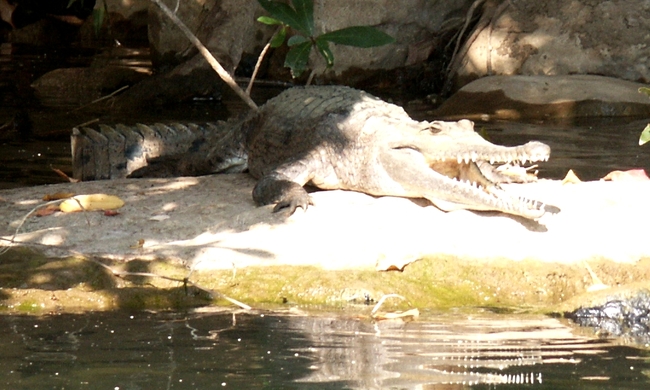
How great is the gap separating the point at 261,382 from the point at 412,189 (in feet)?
9.80

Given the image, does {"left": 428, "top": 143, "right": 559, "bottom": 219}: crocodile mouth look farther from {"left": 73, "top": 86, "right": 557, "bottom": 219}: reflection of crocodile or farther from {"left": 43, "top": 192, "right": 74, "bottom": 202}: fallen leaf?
{"left": 43, "top": 192, "right": 74, "bottom": 202}: fallen leaf

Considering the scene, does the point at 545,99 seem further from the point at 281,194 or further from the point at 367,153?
the point at 281,194

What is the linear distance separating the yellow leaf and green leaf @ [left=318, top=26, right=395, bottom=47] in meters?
1.95

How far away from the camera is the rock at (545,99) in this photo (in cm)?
1073

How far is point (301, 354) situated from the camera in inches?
154

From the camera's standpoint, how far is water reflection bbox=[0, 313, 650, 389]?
11.6 feet

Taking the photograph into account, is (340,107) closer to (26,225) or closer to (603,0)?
(26,225)

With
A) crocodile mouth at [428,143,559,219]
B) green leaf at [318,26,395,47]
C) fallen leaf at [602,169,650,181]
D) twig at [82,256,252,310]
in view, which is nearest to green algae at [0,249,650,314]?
twig at [82,256,252,310]

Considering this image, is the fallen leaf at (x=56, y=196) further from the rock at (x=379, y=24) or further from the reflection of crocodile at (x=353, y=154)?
the rock at (x=379, y=24)

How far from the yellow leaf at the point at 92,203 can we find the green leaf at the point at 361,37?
1.95 m

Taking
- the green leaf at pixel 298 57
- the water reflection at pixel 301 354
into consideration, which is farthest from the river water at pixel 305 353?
the green leaf at pixel 298 57

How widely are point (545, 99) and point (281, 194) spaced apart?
18.1ft

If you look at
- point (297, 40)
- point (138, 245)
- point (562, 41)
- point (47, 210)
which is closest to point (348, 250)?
point (138, 245)

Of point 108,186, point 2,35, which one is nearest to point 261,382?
point 108,186
